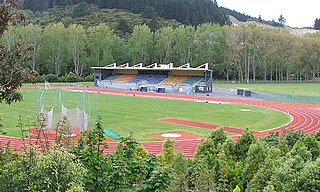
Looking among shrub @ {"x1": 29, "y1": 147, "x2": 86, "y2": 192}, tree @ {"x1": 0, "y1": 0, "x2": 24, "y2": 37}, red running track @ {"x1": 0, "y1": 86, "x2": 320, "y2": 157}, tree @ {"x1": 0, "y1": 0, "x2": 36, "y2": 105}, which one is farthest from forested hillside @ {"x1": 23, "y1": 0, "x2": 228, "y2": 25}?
shrub @ {"x1": 29, "y1": 147, "x2": 86, "y2": 192}

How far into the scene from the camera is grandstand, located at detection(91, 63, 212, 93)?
6469cm

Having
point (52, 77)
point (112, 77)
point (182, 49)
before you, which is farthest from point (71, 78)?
point (182, 49)

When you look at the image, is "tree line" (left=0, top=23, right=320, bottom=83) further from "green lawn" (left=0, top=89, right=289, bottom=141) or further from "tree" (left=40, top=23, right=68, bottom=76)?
"green lawn" (left=0, top=89, right=289, bottom=141)

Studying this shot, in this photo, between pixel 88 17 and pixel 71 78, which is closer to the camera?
pixel 71 78

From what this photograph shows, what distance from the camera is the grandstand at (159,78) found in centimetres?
6469

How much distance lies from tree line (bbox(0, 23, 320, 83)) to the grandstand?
16841mm

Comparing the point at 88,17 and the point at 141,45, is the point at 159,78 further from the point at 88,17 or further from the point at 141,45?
the point at 88,17

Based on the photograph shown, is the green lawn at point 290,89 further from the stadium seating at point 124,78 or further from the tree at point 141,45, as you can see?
the tree at point 141,45

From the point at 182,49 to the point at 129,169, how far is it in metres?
90.0

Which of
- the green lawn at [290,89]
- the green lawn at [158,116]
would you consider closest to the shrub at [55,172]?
the green lawn at [158,116]

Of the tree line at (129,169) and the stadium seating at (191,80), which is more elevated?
the stadium seating at (191,80)

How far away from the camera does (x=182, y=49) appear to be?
97125mm

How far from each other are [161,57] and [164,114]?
6349cm

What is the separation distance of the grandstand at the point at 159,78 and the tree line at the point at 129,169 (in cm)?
5114
